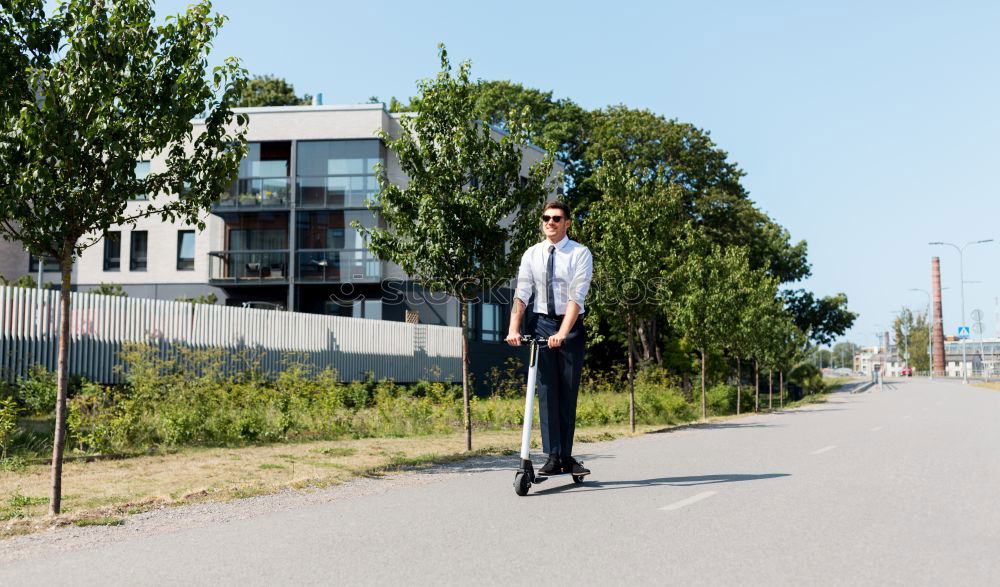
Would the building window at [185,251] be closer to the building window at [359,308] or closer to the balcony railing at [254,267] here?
the balcony railing at [254,267]

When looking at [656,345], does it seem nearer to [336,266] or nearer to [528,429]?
[336,266]

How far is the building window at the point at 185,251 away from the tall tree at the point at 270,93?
1196 cm

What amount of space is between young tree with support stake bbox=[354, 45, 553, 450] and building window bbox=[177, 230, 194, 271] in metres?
26.8

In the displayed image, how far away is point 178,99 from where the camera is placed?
25.6 ft

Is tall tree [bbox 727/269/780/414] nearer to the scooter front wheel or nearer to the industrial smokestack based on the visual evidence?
the scooter front wheel

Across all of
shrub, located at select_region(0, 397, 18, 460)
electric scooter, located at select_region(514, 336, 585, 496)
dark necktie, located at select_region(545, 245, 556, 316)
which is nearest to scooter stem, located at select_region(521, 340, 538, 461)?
electric scooter, located at select_region(514, 336, 585, 496)

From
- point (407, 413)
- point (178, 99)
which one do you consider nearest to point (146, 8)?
point (178, 99)

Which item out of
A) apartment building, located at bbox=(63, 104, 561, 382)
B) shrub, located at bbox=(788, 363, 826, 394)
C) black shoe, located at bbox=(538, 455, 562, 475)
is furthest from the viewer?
shrub, located at bbox=(788, 363, 826, 394)

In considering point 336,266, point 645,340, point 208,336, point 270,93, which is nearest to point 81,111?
point 208,336

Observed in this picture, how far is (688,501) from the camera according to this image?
6797 millimetres

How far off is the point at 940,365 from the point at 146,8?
110 meters

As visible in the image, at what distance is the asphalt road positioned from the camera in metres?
4.57

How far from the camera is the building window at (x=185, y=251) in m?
37.5

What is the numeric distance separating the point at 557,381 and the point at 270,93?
44.8 meters
